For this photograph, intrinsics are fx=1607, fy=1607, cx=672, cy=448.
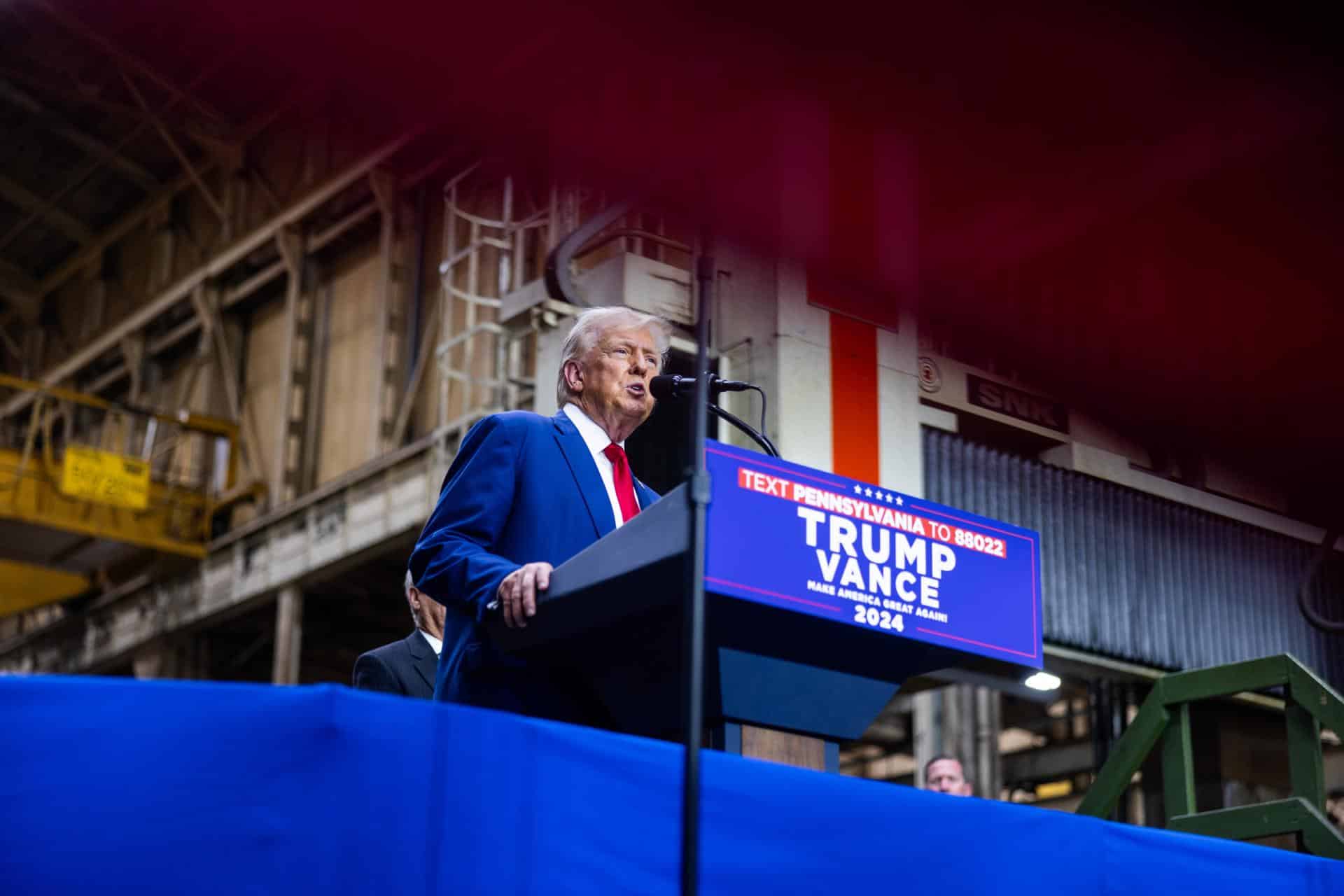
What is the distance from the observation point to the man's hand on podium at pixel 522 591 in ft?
8.62

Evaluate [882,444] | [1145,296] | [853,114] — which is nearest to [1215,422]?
[1145,296]

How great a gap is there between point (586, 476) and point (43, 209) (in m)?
23.4

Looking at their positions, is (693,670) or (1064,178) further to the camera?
(1064,178)

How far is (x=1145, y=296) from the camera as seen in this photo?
27.9ft

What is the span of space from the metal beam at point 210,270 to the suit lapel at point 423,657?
1538 centimetres

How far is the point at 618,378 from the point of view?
10.4 feet

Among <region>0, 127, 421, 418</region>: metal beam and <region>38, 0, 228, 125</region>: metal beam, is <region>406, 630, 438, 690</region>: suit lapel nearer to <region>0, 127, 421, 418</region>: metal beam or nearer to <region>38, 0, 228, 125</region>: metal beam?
<region>0, 127, 421, 418</region>: metal beam

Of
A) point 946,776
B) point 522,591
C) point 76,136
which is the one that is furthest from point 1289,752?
point 76,136

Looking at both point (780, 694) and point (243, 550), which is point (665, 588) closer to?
point (780, 694)

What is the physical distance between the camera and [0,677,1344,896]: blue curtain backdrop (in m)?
2.07

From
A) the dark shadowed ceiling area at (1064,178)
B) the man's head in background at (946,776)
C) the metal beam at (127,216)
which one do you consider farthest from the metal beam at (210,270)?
the man's head in background at (946,776)

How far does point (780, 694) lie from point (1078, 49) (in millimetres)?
5506

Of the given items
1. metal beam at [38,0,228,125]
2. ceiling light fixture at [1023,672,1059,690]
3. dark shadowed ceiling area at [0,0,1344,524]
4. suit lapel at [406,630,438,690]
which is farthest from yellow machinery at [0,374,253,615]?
suit lapel at [406,630,438,690]

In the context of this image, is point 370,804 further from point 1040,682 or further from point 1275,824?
point 1040,682
